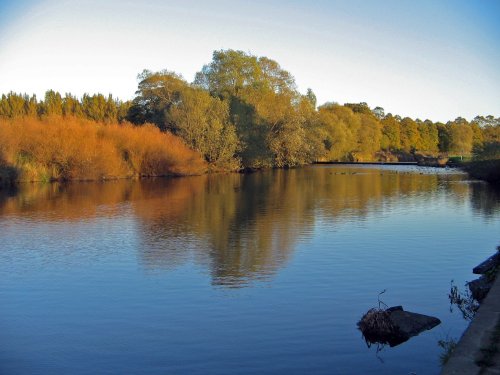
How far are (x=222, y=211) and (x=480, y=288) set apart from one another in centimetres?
1580

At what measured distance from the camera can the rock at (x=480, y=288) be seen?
1073 centimetres

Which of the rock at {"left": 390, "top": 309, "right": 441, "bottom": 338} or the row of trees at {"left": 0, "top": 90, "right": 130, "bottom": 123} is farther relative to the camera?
the row of trees at {"left": 0, "top": 90, "right": 130, "bottom": 123}

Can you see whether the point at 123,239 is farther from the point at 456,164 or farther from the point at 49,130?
the point at 456,164

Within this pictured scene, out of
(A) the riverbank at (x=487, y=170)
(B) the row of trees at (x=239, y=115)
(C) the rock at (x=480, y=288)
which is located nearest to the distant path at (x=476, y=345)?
(C) the rock at (x=480, y=288)

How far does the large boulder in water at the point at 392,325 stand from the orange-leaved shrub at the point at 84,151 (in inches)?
1448

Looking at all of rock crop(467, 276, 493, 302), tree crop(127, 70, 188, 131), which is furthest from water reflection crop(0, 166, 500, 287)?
tree crop(127, 70, 188, 131)

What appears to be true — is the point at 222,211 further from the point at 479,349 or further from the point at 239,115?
the point at 239,115

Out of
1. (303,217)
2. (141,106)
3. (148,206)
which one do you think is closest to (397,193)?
(303,217)

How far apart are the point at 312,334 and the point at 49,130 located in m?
39.2

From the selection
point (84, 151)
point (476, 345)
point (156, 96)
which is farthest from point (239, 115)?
point (476, 345)

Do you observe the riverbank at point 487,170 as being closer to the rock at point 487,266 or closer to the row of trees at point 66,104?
the rock at point 487,266

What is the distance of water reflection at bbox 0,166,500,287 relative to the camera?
1526 centimetres

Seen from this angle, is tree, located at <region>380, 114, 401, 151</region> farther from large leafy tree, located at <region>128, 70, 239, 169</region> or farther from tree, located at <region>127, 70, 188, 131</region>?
tree, located at <region>127, 70, 188, 131</region>

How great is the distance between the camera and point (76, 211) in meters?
25.3
